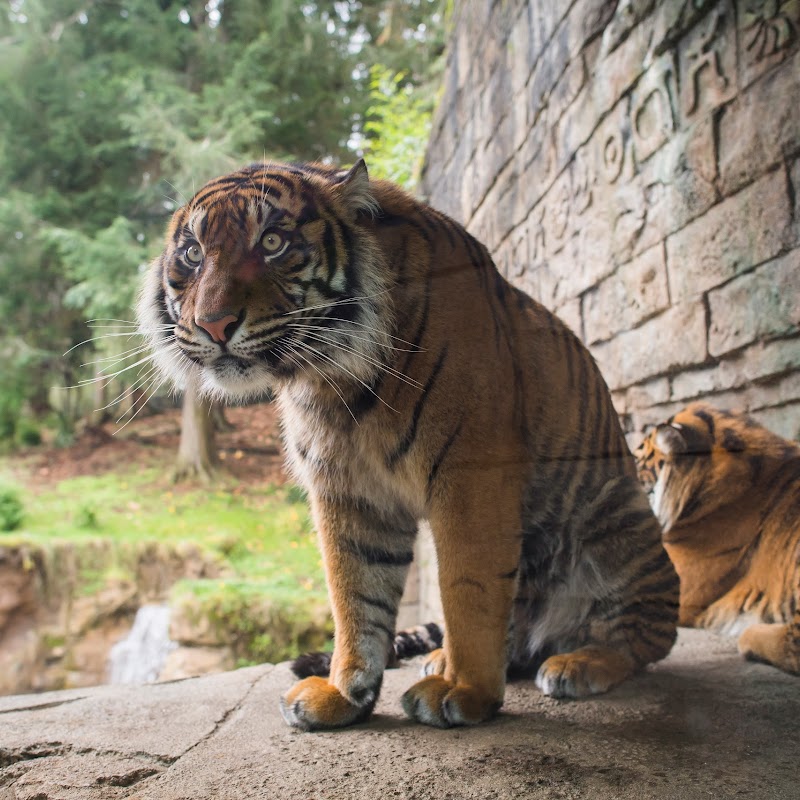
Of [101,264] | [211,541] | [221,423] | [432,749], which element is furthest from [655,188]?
[211,541]

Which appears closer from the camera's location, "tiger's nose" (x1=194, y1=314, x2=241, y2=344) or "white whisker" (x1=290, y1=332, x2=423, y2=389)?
"tiger's nose" (x1=194, y1=314, x2=241, y2=344)

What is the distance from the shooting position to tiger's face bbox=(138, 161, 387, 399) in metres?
1.50

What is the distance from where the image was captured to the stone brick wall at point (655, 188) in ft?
6.59

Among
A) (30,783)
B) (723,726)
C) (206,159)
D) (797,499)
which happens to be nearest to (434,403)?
(723,726)

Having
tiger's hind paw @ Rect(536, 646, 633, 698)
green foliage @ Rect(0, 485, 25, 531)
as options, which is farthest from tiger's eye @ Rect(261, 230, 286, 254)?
green foliage @ Rect(0, 485, 25, 531)

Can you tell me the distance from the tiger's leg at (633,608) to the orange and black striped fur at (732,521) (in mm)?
305

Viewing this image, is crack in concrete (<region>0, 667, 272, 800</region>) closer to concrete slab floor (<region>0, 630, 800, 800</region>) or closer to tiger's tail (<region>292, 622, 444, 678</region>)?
concrete slab floor (<region>0, 630, 800, 800</region>)

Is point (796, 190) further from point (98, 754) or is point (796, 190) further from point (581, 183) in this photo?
point (98, 754)

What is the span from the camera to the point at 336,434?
173cm

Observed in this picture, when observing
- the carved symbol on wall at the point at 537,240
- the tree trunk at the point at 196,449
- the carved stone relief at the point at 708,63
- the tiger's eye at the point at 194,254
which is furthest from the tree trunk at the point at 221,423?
the carved stone relief at the point at 708,63

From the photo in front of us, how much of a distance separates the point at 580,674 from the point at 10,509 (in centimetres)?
625

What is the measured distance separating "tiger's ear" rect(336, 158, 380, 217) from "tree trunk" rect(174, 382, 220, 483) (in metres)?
2.79

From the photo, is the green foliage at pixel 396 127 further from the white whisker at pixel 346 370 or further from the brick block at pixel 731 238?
the brick block at pixel 731 238

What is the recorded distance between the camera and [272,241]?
1564 millimetres
